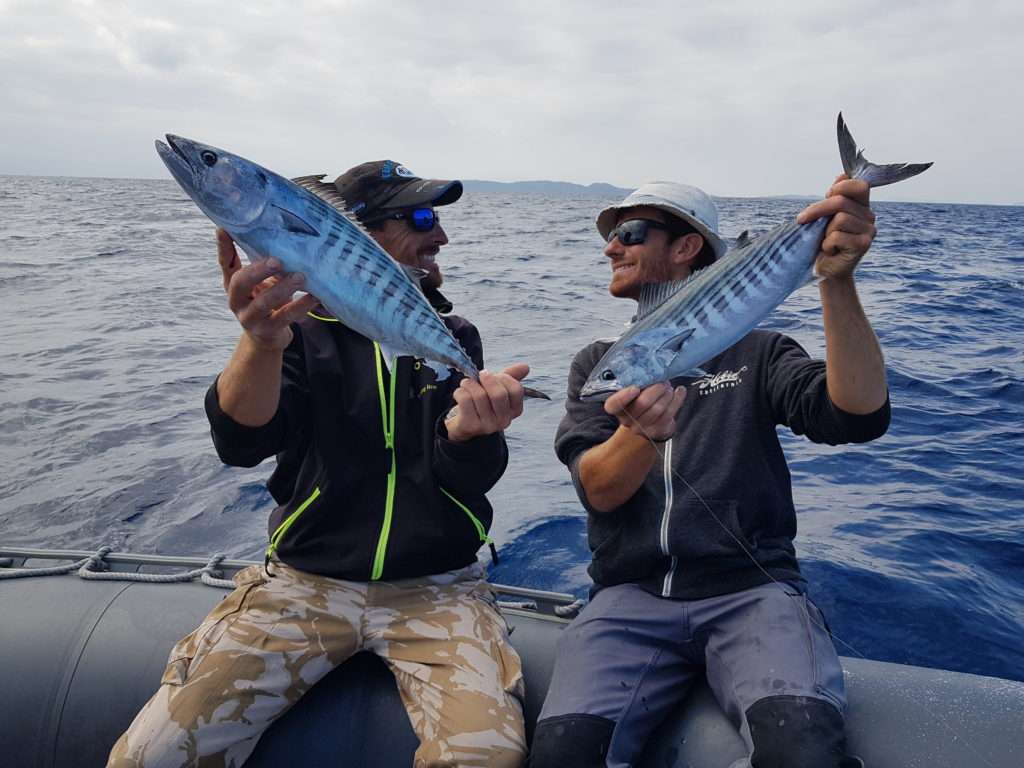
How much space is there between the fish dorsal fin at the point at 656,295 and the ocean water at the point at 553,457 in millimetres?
2979

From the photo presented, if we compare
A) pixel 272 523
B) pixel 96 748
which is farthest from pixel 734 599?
pixel 96 748

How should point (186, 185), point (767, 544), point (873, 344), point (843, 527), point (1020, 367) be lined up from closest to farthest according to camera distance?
1. point (186, 185)
2. point (873, 344)
3. point (767, 544)
4. point (843, 527)
5. point (1020, 367)

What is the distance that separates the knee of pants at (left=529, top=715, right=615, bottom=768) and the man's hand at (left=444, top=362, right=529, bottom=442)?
1.13 meters

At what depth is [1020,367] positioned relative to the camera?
36.9 ft

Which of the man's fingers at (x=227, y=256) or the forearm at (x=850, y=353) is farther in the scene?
the forearm at (x=850, y=353)

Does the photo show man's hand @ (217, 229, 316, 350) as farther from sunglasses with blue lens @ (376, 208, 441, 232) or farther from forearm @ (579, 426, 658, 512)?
forearm @ (579, 426, 658, 512)

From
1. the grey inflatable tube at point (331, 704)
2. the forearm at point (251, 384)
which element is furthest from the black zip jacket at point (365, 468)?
the grey inflatable tube at point (331, 704)

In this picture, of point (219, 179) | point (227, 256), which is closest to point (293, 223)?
point (219, 179)

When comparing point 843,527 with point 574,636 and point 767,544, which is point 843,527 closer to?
point 767,544

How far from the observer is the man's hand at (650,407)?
2.89 metres

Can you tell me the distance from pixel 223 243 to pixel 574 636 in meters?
2.08

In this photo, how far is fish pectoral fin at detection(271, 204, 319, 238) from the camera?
254cm

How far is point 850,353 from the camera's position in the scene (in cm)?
307

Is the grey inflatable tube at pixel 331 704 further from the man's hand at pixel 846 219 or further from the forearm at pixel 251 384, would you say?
the man's hand at pixel 846 219
